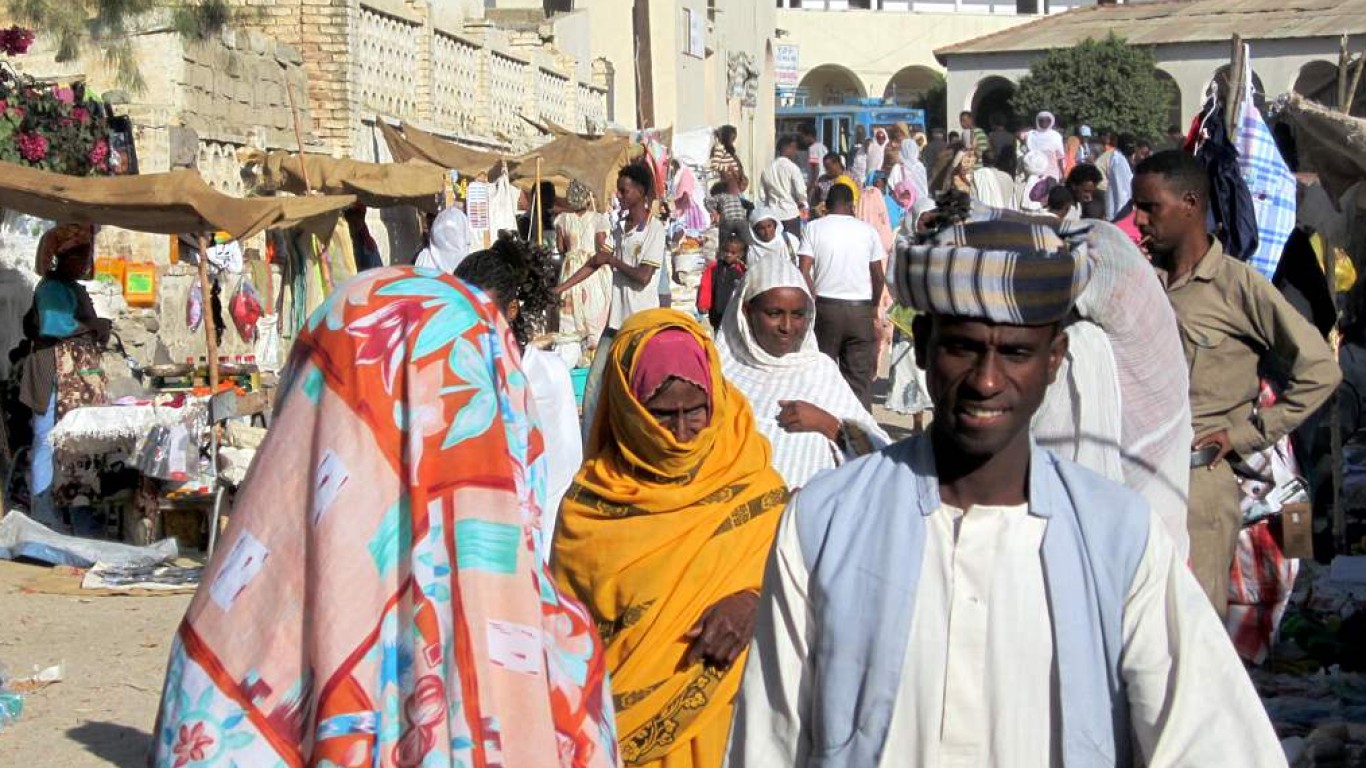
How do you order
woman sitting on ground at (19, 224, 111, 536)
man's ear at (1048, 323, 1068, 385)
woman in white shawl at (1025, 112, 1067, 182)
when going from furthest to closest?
woman in white shawl at (1025, 112, 1067, 182) → woman sitting on ground at (19, 224, 111, 536) → man's ear at (1048, 323, 1068, 385)

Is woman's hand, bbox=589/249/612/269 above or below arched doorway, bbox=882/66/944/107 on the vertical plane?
below

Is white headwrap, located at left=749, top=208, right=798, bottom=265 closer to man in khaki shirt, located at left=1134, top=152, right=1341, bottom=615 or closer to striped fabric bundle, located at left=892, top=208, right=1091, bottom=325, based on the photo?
man in khaki shirt, located at left=1134, top=152, right=1341, bottom=615

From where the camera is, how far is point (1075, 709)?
2.49m

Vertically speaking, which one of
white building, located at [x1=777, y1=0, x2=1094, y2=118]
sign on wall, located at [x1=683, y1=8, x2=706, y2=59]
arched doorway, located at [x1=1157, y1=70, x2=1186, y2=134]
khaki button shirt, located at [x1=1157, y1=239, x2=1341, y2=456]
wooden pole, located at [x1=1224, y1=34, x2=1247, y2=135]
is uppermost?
white building, located at [x1=777, y1=0, x2=1094, y2=118]

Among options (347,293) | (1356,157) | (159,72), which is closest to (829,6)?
(159,72)

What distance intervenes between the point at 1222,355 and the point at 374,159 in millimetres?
16539

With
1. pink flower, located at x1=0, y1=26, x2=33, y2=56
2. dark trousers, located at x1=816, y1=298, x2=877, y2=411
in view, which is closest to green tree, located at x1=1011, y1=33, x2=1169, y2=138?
dark trousers, located at x1=816, y1=298, x2=877, y2=411

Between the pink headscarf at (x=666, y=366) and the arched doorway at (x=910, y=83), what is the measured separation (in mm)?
65223

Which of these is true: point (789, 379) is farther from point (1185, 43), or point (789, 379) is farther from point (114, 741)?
point (1185, 43)

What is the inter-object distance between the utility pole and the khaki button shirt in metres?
33.8

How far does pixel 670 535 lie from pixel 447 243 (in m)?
9.29

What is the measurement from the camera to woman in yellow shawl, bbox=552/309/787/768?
430 cm

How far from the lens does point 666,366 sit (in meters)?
4.50

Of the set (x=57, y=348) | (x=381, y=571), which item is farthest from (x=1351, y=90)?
(x=381, y=571)
